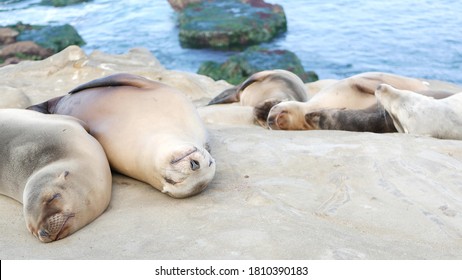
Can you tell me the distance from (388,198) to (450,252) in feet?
1.94

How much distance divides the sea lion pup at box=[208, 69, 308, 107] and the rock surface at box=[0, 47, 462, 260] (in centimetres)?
173

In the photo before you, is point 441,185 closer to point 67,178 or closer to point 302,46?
point 67,178

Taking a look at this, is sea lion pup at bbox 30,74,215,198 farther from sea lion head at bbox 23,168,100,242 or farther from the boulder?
the boulder

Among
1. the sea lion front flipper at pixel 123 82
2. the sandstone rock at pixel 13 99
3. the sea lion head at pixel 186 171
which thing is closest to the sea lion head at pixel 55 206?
the sea lion head at pixel 186 171

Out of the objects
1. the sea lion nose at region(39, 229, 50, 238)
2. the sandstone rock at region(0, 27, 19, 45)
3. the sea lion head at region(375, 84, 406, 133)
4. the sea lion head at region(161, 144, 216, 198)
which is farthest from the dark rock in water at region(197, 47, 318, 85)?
the sea lion nose at region(39, 229, 50, 238)

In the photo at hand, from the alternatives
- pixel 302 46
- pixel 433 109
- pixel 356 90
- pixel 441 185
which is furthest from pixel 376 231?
pixel 302 46

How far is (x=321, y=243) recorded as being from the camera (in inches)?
94.1

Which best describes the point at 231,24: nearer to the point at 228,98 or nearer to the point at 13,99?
the point at 228,98

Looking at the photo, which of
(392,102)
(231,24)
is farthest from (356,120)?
(231,24)

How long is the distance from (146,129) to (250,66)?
8170mm

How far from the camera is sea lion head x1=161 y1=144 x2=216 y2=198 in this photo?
2.86m

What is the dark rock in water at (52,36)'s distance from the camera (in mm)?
13922

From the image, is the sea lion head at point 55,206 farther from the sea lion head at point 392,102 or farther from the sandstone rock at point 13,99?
the sandstone rock at point 13,99

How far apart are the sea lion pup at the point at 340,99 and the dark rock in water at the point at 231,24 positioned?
406 inches
